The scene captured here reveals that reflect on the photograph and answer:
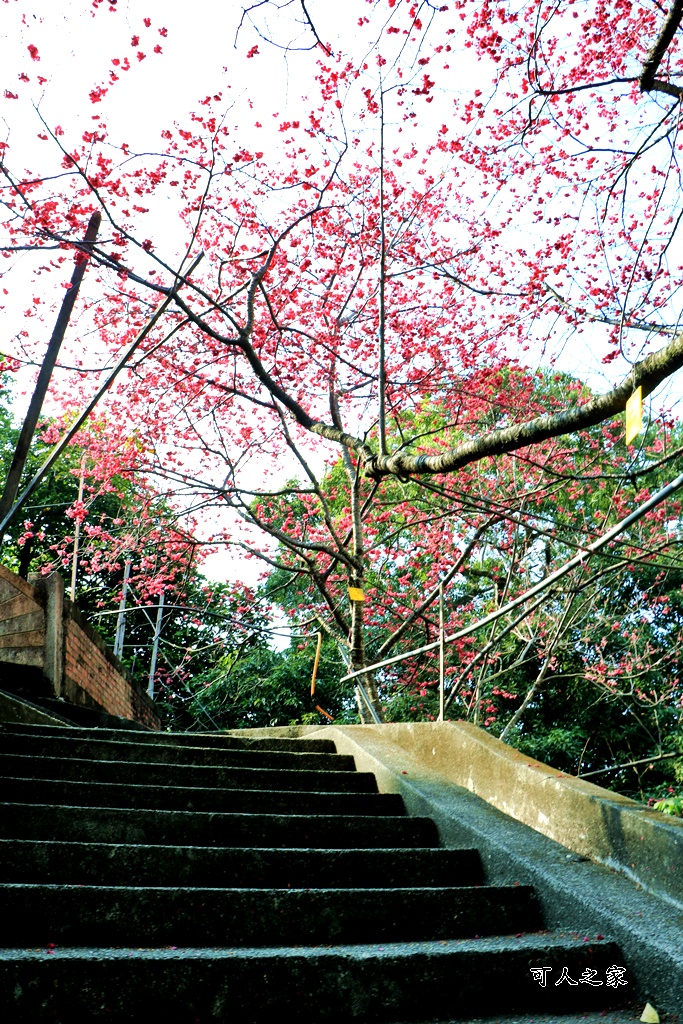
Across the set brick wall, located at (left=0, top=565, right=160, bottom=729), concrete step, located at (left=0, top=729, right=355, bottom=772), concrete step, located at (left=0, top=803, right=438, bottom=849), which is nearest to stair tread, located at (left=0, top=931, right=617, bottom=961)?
concrete step, located at (left=0, top=803, right=438, bottom=849)

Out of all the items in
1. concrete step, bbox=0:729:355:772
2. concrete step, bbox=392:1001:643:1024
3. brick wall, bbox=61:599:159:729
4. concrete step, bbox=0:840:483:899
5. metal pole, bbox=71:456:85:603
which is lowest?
concrete step, bbox=392:1001:643:1024

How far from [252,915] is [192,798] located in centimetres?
107

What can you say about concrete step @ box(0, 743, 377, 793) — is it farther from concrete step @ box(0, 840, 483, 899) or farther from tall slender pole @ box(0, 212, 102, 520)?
tall slender pole @ box(0, 212, 102, 520)

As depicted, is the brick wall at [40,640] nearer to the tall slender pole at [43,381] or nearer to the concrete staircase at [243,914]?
the tall slender pole at [43,381]

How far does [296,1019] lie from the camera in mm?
2141

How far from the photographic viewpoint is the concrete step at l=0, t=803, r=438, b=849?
9.71 feet

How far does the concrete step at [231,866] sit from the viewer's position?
2662 mm

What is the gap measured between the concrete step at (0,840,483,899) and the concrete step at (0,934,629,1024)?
1.66ft

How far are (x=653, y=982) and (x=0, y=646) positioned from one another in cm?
526

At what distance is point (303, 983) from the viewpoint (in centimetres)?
217

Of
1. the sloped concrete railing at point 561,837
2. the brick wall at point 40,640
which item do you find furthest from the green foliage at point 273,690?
the sloped concrete railing at point 561,837

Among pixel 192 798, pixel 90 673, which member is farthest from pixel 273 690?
pixel 192 798

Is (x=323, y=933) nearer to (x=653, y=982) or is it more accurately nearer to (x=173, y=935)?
(x=173, y=935)

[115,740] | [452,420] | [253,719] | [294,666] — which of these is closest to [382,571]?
[452,420]
